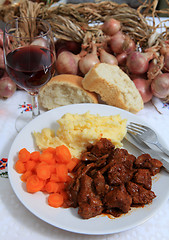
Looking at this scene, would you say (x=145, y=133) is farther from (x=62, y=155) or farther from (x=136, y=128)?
(x=62, y=155)

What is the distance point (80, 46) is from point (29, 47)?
1.11m

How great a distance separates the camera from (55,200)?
1552 mm

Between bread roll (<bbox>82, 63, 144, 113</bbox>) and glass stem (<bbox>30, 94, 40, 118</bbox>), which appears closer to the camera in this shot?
glass stem (<bbox>30, 94, 40, 118</bbox>)

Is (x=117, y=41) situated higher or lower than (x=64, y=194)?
higher

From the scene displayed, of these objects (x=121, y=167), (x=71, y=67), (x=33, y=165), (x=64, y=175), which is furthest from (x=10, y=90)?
(x=121, y=167)

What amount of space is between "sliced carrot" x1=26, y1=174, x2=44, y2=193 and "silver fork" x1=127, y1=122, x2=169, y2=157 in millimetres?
900

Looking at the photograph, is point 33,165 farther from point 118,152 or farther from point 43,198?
point 118,152

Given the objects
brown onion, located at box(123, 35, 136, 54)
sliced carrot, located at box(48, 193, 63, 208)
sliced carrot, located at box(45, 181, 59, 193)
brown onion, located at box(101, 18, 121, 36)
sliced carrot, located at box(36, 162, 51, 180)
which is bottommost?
sliced carrot, located at box(48, 193, 63, 208)

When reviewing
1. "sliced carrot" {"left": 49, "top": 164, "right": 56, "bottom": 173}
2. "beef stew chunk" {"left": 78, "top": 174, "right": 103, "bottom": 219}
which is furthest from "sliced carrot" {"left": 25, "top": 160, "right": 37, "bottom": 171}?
"beef stew chunk" {"left": 78, "top": 174, "right": 103, "bottom": 219}

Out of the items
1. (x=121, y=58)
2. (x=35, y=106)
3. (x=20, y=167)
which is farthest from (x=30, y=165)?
(x=121, y=58)

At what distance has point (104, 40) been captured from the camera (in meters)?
2.77

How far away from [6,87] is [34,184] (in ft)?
4.16

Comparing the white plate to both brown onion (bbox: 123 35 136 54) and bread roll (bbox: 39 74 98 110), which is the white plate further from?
brown onion (bbox: 123 35 136 54)

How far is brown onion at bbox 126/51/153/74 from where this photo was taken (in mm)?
2525
